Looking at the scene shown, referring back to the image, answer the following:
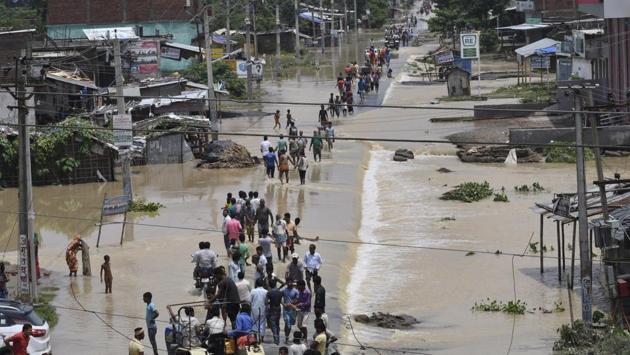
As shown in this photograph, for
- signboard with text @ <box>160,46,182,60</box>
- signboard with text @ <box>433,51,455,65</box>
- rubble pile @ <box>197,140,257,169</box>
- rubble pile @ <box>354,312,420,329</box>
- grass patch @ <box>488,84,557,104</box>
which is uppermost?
signboard with text @ <box>160,46,182,60</box>

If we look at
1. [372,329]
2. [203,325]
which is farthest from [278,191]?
[203,325]

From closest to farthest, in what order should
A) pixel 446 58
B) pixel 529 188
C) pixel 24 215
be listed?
A: pixel 24 215, pixel 529 188, pixel 446 58

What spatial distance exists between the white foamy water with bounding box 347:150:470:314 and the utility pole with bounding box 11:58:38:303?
5.66m

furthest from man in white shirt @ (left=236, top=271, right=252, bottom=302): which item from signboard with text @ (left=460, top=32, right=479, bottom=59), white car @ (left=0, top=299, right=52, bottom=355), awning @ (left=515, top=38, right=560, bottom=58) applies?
signboard with text @ (left=460, top=32, right=479, bottom=59)

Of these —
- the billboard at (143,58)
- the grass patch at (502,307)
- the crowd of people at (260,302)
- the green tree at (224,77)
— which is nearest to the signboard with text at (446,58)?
the green tree at (224,77)

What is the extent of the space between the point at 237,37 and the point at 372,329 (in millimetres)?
66083

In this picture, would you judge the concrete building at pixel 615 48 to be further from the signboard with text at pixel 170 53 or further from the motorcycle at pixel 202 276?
the motorcycle at pixel 202 276

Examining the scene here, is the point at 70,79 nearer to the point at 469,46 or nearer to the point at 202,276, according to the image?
the point at 469,46

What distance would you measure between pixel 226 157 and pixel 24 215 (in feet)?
57.3

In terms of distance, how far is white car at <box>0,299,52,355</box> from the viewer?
18.0 m

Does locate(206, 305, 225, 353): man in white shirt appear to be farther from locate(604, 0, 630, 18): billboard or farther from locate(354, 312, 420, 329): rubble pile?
locate(604, 0, 630, 18): billboard

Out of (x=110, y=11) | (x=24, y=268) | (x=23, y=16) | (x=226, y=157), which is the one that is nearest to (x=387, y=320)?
(x=24, y=268)

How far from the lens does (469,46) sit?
58500 mm

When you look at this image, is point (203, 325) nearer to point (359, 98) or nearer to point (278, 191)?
point (278, 191)
